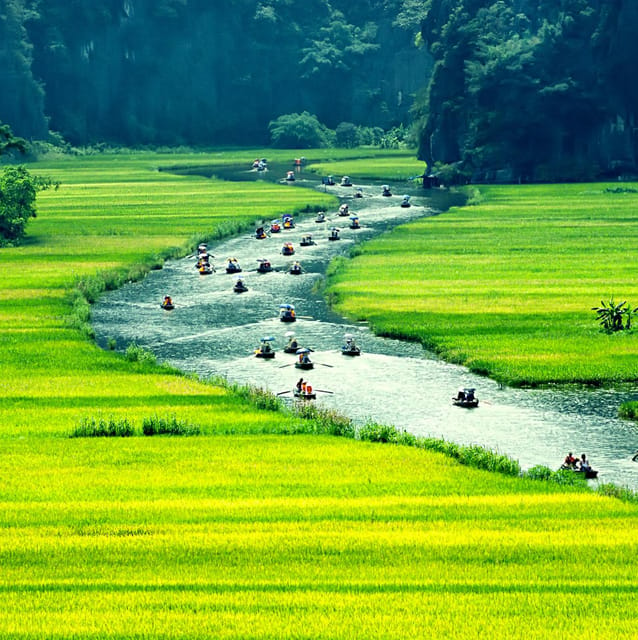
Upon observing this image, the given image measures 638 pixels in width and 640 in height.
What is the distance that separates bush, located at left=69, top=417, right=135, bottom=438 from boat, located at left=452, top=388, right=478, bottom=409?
1386cm

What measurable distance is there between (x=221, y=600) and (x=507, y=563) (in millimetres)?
8153

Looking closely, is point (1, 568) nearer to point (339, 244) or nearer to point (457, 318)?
point (457, 318)

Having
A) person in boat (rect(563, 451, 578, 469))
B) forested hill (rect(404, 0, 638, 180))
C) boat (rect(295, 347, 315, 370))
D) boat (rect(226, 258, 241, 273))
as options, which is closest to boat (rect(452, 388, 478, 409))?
boat (rect(295, 347, 315, 370))

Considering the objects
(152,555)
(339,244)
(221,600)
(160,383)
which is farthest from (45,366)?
(339,244)

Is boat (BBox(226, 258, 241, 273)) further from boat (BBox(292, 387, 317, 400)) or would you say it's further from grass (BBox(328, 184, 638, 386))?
boat (BBox(292, 387, 317, 400))

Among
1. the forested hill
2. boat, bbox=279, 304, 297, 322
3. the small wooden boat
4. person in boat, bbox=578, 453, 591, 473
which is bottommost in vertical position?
the small wooden boat

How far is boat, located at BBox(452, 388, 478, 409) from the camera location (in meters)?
55.0

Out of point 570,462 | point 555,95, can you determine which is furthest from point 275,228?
point 570,462

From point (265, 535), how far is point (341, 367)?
2585cm

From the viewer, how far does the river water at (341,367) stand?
50.4 metres

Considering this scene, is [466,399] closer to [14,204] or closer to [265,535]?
[265,535]

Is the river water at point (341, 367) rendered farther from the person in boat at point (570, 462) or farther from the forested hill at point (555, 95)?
the forested hill at point (555, 95)

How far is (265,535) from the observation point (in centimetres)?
3781

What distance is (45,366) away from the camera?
6344 cm
